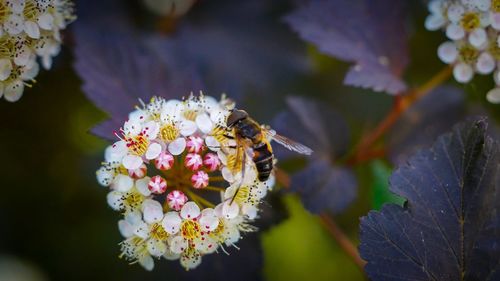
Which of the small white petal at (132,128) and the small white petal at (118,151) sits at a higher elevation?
the small white petal at (132,128)

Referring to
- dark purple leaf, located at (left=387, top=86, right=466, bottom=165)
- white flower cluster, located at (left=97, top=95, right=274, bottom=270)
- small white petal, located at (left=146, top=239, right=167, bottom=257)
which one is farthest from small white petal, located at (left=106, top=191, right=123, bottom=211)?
dark purple leaf, located at (left=387, top=86, right=466, bottom=165)

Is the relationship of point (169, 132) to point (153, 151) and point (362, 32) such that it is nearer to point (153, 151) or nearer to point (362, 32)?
point (153, 151)

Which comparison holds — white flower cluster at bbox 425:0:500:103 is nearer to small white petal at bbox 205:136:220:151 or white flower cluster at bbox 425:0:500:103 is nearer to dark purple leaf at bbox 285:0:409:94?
dark purple leaf at bbox 285:0:409:94

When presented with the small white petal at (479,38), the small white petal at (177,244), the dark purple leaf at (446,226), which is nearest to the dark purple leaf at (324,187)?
the dark purple leaf at (446,226)

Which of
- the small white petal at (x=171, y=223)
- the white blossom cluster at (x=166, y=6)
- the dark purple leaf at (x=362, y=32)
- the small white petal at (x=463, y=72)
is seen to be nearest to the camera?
the small white petal at (x=171, y=223)

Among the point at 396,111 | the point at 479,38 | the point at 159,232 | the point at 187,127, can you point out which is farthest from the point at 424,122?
the point at 159,232

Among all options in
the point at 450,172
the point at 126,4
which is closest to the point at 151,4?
the point at 126,4

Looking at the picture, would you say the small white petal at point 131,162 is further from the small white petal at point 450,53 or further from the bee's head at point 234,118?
the small white petal at point 450,53
